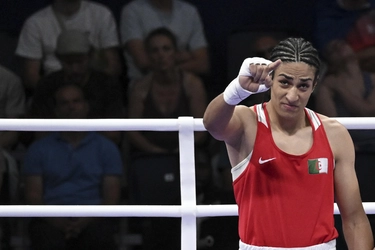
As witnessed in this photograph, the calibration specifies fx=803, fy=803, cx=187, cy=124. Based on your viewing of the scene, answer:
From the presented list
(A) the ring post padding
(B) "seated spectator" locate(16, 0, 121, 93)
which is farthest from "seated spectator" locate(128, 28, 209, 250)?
(A) the ring post padding

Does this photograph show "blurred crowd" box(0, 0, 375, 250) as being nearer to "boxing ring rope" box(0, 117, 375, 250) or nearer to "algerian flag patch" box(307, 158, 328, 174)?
"boxing ring rope" box(0, 117, 375, 250)

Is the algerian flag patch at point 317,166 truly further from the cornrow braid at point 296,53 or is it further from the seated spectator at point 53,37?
the seated spectator at point 53,37

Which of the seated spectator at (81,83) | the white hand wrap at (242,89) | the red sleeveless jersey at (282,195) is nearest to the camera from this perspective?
the white hand wrap at (242,89)

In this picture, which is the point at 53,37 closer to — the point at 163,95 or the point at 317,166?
the point at 163,95

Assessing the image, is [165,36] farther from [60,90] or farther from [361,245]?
[361,245]

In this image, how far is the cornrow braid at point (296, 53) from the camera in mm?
2602

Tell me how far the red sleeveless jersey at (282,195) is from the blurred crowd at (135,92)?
5.79 feet

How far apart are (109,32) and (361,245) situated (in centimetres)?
285

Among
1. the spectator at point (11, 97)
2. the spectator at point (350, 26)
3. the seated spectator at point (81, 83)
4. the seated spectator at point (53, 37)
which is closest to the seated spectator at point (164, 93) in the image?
the seated spectator at point (81, 83)

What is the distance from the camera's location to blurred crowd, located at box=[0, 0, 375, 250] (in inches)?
175

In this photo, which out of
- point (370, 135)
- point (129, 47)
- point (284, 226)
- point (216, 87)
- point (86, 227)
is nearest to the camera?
point (284, 226)

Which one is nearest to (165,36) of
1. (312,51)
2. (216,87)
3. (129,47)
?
(129,47)

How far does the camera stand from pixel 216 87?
5441 millimetres

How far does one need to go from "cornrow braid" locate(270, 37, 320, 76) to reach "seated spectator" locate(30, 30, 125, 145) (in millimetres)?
2232
